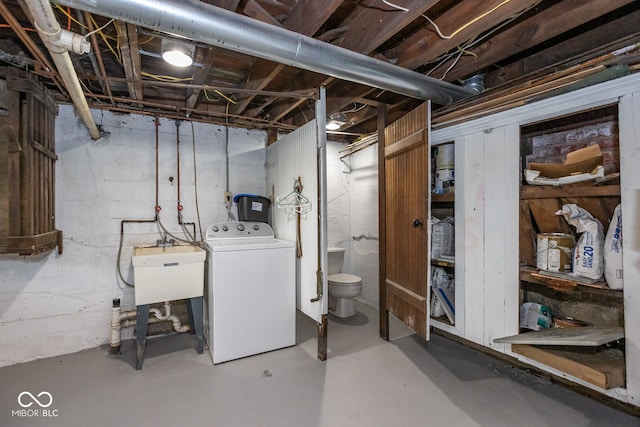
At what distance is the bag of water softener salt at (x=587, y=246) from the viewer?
1.72 metres

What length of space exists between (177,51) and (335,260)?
8.85ft

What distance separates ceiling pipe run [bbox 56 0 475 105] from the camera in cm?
128

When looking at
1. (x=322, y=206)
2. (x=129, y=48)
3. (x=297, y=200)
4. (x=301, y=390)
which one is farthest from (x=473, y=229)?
(x=129, y=48)

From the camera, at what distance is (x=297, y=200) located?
2672mm

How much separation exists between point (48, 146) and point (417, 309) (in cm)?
324

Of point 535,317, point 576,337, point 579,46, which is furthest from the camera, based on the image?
point 535,317

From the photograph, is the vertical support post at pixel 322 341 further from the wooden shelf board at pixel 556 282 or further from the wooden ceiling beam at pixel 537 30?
the wooden ceiling beam at pixel 537 30

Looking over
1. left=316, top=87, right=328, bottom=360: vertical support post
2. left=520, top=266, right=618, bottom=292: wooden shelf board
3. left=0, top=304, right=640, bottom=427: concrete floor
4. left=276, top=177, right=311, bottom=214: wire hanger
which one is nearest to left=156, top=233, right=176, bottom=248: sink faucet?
left=0, top=304, right=640, bottom=427: concrete floor

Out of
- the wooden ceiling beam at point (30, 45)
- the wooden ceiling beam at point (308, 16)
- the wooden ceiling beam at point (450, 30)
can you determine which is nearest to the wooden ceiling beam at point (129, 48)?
the wooden ceiling beam at point (30, 45)

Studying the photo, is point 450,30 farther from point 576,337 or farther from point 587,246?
point 576,337

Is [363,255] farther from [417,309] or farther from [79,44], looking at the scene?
[79,44]

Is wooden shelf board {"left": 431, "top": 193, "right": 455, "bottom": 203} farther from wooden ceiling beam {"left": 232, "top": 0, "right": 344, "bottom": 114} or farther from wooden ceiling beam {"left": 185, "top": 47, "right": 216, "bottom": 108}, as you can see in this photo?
wooden ceiling beam {"left": 185, "top": 47, "right": 216, "bottom": 108}

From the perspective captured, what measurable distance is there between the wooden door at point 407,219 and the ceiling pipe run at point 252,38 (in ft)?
1.26

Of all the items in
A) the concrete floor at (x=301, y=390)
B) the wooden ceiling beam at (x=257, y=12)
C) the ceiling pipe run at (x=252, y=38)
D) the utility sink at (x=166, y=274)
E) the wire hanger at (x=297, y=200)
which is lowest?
the concrete floor at (x=301, y=390)
